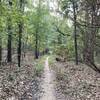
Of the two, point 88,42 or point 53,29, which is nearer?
point 88,42

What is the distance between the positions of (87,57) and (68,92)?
4.62 meters

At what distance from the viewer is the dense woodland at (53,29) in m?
8.25

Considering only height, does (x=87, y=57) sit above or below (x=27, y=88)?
above

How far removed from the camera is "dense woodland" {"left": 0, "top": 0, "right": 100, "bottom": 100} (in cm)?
825

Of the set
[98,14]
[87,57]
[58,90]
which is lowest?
[58,90]

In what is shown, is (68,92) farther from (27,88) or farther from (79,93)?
(27,88)

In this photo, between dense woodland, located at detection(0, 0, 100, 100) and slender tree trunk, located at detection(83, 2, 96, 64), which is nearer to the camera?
slender tree trunk, located at detection(83, 2, 96, 64)

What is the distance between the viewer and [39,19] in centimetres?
4194

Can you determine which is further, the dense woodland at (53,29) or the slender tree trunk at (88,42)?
the dense woodland at (53,29)

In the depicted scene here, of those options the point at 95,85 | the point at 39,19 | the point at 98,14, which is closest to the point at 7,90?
the point at 95,85

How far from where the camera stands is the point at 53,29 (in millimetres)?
25656

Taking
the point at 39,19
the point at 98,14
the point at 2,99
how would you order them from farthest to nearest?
the point at 39,19, the point at 2,99, the point at 98,14

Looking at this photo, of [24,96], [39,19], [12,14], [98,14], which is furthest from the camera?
[39,19]

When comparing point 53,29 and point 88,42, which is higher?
point 53,29
